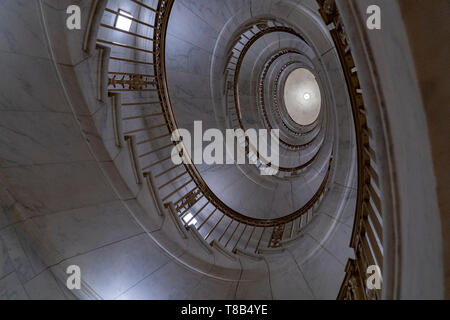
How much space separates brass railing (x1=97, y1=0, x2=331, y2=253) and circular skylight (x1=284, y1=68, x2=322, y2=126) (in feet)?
21.5

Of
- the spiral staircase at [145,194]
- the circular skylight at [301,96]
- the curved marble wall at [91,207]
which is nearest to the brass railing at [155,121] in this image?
the spiral staircase at [145,194]

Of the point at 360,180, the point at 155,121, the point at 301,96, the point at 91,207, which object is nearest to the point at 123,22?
the point at 155,121

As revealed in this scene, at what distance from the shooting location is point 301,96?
11938mm

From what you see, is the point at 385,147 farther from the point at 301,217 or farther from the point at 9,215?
the point at 301,217

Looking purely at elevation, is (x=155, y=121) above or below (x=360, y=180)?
above

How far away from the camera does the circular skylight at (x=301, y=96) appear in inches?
448

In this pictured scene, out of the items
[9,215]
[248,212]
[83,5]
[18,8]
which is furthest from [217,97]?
[9,215]

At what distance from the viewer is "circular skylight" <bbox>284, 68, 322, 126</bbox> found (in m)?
11.4

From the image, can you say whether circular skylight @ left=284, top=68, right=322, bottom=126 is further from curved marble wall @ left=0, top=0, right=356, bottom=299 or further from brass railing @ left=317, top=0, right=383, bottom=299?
brass railing @ left=317, top=0, right=383, bottom=299

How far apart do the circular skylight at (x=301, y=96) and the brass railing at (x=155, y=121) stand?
6.54 metres

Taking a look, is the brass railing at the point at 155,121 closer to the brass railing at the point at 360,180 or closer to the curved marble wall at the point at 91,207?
the curved marble wall at the point at 91,207

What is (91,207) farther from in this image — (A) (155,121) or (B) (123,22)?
(B) (123,22)

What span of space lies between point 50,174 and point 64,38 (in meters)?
1.58

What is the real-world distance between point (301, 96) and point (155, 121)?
26.8 ft
